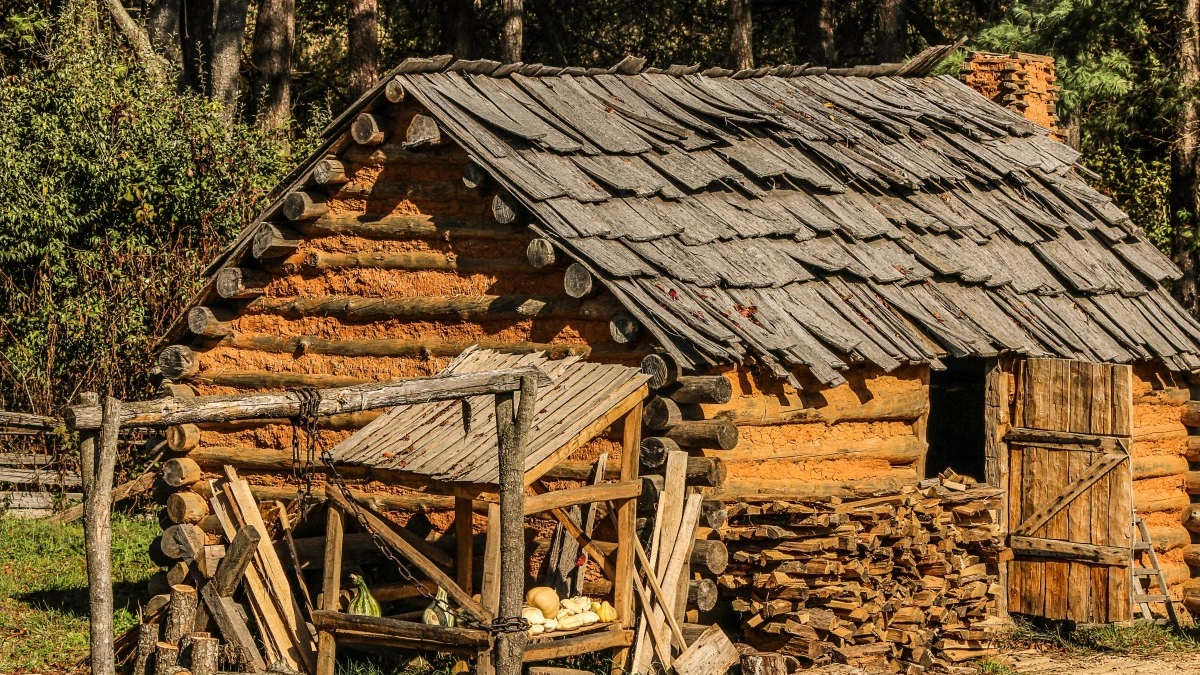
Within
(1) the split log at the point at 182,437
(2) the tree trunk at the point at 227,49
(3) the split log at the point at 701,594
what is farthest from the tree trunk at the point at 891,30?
(3) the split log at the point at 701,594

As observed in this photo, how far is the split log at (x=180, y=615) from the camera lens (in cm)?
1182

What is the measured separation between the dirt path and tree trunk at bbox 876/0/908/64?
16776 mm

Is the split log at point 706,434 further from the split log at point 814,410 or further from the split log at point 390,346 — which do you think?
the split log at point 390,346

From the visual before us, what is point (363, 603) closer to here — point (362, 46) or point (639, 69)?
point (639, 69)

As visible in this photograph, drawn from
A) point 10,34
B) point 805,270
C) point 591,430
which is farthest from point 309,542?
point 10,34

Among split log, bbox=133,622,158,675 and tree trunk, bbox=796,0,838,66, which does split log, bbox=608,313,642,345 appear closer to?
split log, bbox=133,622,158,675

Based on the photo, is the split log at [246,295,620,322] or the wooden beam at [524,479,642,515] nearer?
the wooden beam at [524,479,642,515]

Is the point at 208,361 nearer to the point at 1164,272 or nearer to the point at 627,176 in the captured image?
the point at 627,176

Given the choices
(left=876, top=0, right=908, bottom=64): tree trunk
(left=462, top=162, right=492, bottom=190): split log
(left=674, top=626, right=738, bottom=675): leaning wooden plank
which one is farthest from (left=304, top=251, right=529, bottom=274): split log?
(left=876, top=0, right=908, bottom=64): tree trunk

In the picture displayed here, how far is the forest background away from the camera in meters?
18.2

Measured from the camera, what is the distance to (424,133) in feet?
40.4

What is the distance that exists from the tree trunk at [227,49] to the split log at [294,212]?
10.9 meters

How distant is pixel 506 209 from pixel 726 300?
1.69 metres

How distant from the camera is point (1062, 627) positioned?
45.0 feet
